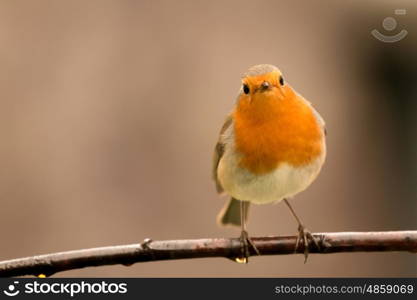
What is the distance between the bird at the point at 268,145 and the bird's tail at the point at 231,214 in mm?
191

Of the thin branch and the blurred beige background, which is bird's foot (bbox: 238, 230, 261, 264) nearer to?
the thin branch

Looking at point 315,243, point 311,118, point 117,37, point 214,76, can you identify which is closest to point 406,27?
point 311,118

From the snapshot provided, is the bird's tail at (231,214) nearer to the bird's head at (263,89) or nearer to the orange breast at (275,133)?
the orange breast at (275,133)

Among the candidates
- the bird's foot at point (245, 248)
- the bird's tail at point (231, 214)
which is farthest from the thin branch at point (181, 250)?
the bird's tail at point (231, 214)

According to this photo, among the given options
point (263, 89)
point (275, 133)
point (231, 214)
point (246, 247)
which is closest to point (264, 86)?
point (263, 89)

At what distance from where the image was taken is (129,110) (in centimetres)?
280

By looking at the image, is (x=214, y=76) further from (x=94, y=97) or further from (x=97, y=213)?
(x=97, y=213)

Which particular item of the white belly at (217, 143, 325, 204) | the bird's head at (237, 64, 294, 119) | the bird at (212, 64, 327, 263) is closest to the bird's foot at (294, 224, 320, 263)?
the bird at (212, 64, 327, 263)

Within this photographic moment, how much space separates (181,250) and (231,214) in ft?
2.16

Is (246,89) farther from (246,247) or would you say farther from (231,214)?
(231,214)

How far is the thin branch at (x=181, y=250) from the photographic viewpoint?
121 centimetres

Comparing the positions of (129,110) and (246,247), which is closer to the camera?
(246,247)

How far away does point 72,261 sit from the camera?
1208 millimetres

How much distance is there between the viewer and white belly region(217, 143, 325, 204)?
4.94 ft
